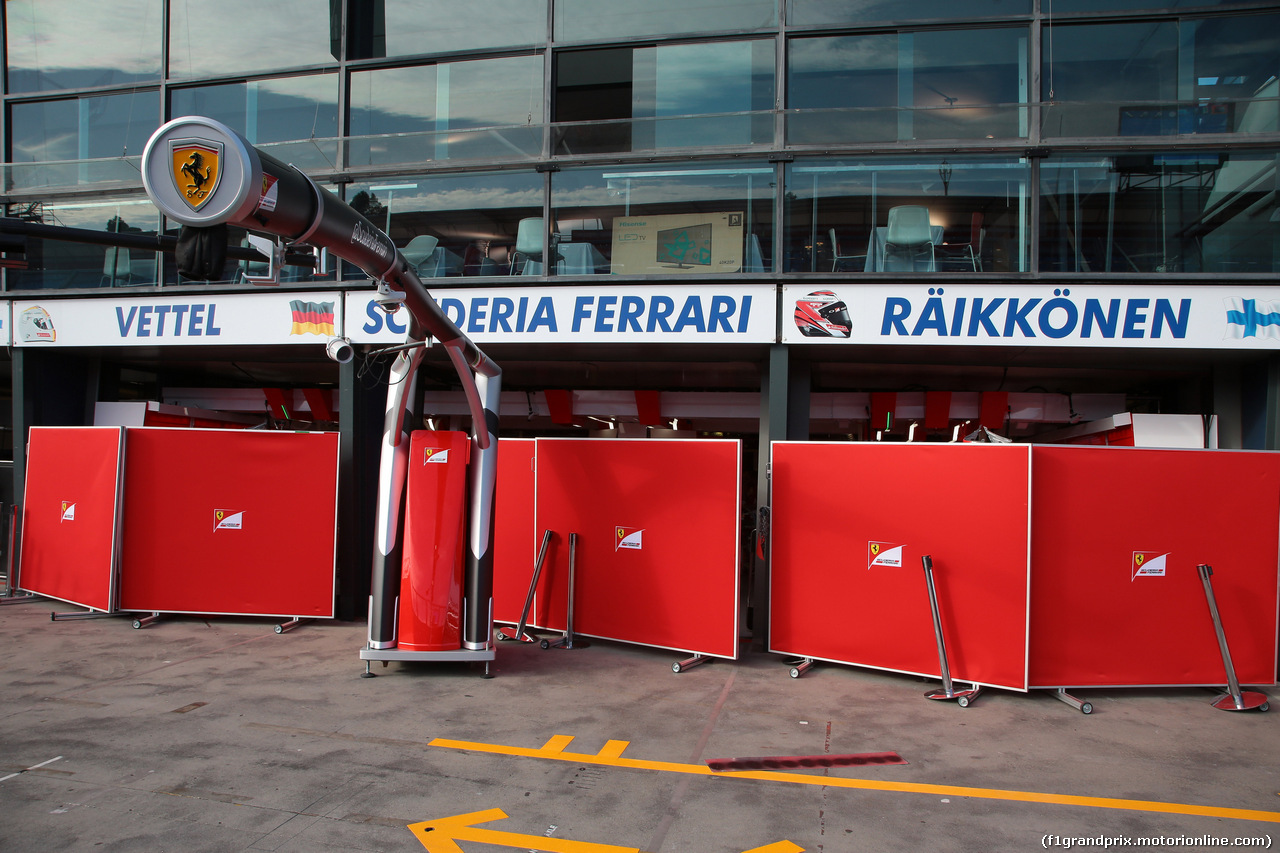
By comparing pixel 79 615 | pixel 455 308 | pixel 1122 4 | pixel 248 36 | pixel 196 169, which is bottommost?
pixel 79 615

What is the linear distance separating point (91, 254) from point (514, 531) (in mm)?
7430

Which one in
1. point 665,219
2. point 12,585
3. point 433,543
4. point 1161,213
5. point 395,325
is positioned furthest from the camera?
point 12,585

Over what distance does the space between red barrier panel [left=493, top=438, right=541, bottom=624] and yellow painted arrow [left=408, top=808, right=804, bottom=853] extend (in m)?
4.96

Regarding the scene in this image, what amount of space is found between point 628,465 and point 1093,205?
594 cm

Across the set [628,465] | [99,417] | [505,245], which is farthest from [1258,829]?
[99,417]

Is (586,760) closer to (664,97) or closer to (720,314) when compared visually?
(720,314)

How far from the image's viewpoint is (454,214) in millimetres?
10492

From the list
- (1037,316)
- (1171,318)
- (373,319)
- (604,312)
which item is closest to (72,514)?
(373,319)

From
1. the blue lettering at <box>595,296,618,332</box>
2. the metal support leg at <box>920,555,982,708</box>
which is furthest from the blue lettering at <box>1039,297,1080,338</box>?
the blue lettering at <box>595,296,618,332</box>

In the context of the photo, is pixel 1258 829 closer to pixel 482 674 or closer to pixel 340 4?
pixel 482 674

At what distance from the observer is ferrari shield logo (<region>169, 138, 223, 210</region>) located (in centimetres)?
413

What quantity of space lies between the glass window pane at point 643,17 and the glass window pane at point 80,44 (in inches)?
240

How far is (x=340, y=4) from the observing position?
1087 centimetres

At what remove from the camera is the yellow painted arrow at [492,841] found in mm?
4230
